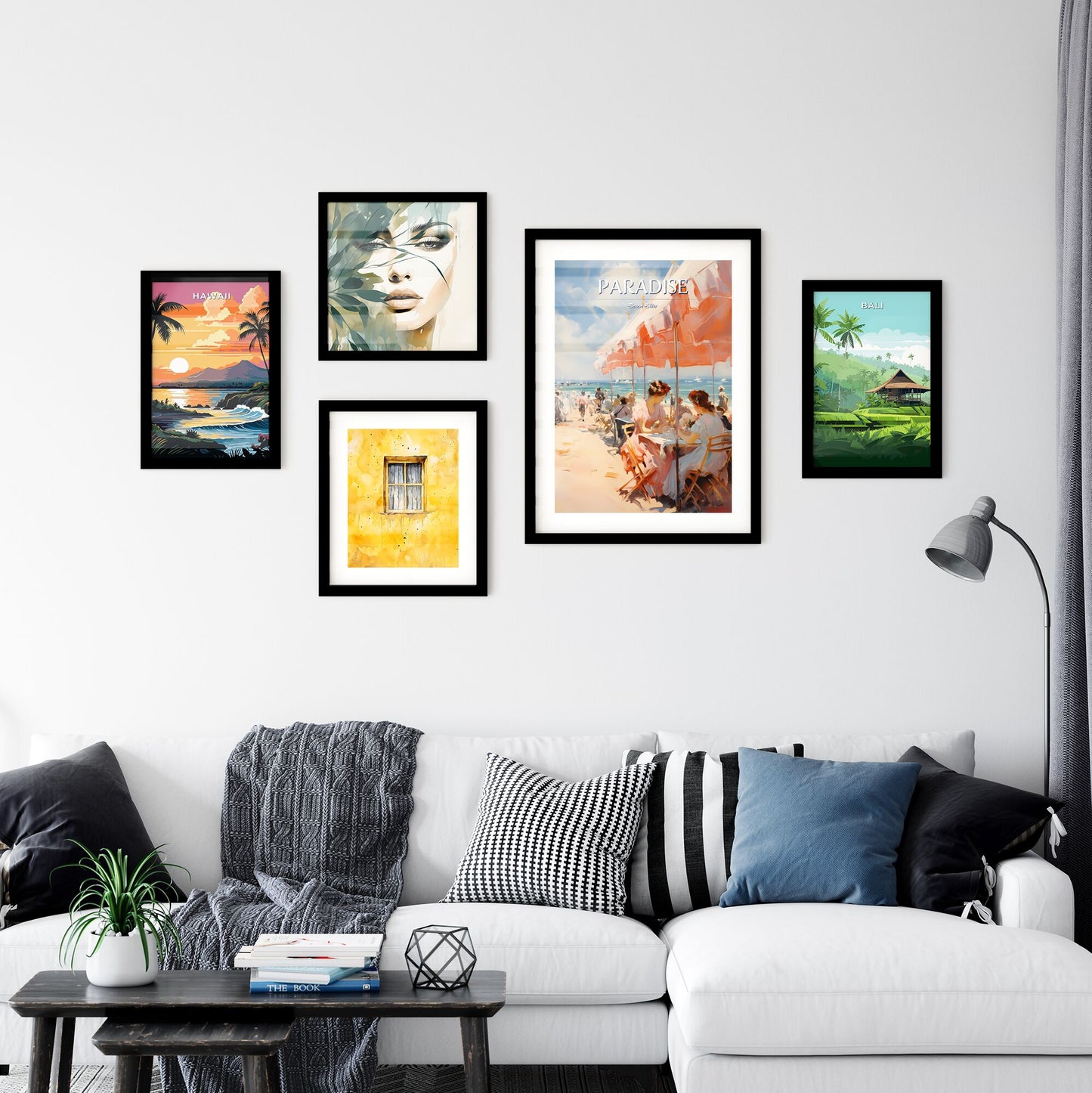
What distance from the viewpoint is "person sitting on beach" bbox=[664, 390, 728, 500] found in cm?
325

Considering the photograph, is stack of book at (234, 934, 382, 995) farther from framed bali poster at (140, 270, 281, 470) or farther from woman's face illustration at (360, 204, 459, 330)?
woman's face illustration at (360, 204, 459, 330)

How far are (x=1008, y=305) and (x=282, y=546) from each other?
88.5 inches

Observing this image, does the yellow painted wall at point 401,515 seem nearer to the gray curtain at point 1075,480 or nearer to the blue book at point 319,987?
the blue book at point 319,987

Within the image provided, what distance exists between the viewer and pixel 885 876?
2.56 metres

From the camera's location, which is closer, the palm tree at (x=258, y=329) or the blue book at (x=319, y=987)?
the blue book at (x=319, y=987)

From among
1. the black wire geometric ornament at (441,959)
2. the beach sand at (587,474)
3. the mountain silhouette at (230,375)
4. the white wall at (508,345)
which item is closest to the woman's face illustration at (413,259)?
the white wall at (508,345)

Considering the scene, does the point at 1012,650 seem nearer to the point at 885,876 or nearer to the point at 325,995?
the point at 885,876

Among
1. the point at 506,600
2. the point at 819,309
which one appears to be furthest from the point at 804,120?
the point at 506,600

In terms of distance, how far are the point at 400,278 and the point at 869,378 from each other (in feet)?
4.61

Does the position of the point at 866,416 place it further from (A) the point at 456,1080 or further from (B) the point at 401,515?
(A) the point at 456,1080

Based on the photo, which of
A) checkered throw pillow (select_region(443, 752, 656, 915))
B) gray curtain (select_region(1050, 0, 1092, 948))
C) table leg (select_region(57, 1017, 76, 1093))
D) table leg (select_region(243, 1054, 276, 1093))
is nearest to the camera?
table leg (select_region(243, 1054, 276, 1093))

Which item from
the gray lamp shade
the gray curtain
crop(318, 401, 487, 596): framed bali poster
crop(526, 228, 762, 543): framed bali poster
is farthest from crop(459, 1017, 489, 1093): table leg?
the gray curtain

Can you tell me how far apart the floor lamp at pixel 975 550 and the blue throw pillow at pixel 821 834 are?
0.55m

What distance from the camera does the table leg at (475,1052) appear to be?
2.00 meters
